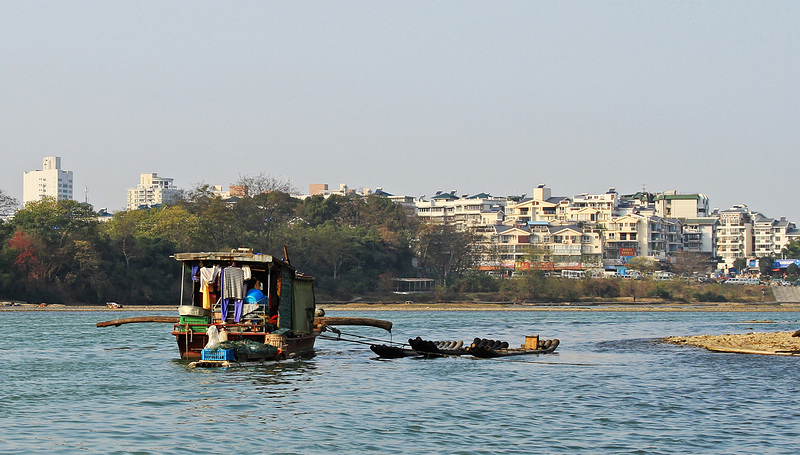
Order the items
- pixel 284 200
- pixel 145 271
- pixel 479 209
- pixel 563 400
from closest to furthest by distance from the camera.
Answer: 1. pixel 563 400
2. pixel 145 271
3. pixel 284 200
4. pixel 479 209

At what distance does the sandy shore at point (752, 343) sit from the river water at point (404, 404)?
1171 mm

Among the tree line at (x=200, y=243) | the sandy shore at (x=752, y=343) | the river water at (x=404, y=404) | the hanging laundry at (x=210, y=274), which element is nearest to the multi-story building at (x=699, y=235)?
→ the tree line at (x=200, y=243)

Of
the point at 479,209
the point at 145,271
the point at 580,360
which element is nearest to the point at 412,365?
the point at 580,360

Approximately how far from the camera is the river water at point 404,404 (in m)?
18.3

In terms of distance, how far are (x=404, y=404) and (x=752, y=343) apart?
22.1 metres

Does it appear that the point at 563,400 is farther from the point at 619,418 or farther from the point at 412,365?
the point at 412,365

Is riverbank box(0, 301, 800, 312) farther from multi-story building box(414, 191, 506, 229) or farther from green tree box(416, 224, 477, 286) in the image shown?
multi-story building box(414, 191, 506, 229)

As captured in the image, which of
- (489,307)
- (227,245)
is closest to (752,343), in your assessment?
(489,307)

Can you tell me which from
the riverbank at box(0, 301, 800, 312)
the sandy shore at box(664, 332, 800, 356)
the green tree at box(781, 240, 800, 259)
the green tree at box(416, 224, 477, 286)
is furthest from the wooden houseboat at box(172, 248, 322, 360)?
the green tree at box(781, 240, 800, 259)

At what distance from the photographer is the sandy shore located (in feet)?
119

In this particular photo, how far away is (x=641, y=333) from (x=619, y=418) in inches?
1375

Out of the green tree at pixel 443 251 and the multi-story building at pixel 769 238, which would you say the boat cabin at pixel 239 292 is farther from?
the multi-story building at pixel 769 238

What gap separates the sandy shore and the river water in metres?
1.17

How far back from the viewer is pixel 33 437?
18484 mm
